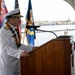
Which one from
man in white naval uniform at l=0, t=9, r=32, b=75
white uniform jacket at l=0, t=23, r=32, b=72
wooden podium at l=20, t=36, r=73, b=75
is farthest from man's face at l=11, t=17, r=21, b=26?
wooden podium at l=20, t=36, r=73, b=75

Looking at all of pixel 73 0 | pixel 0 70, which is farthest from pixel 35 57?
pixel 73 0

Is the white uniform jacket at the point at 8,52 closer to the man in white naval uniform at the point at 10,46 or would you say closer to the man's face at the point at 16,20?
the man in white naval uniform at the point at 10,46

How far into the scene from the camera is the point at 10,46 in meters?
2.20

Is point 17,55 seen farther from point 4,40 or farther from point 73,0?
point 73,0

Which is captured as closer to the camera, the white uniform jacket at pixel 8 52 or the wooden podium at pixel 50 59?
the wooden podium at pixel 50 59

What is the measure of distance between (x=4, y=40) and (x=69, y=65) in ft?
2.51

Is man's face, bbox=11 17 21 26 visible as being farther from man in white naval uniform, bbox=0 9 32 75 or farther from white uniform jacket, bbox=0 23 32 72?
white uniform jacket, bbox=0 23 32 72

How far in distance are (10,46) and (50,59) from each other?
496 millimetres

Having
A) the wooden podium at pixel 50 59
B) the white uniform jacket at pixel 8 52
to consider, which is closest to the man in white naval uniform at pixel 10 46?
the white uniform jacket at pixel 8 52

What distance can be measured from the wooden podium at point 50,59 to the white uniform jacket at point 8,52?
18 centimetres

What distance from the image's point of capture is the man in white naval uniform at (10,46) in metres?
2.20

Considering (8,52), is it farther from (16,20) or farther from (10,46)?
(16,20)

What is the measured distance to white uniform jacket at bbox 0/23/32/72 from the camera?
2170mm

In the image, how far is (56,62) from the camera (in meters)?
1.99
